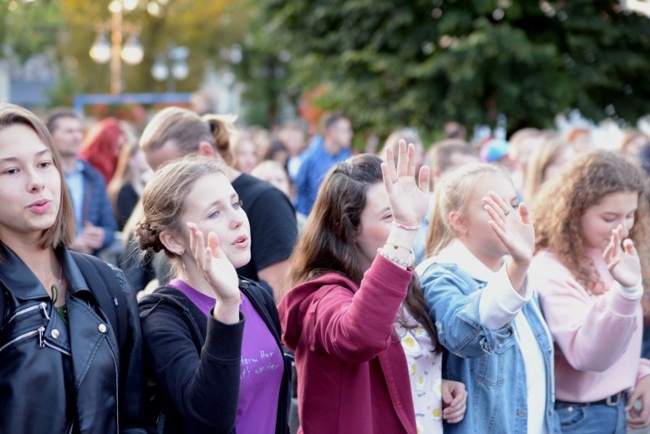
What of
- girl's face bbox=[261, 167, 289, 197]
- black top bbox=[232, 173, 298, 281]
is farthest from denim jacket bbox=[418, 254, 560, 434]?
girl's face bbox=[261, 167, 289, 197]

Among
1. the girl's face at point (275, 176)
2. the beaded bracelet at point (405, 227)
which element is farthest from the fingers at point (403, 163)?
the girl's face at point (275, 176)

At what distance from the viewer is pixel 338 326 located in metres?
2.96

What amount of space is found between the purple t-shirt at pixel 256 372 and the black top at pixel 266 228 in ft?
3.86

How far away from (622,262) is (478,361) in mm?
742

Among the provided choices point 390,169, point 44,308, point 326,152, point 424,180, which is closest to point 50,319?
point 44,308

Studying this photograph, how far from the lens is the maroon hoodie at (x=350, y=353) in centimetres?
286

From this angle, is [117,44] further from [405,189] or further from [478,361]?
[405,189]

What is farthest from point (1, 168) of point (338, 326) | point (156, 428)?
point (338, 326)

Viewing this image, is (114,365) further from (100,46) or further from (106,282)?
(100,46)

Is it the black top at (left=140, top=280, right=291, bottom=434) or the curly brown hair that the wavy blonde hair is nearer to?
the curly brown hair

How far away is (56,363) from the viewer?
256cm

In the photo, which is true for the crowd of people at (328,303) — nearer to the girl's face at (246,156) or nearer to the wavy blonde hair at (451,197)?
the wavy blonde hair at (451,197)

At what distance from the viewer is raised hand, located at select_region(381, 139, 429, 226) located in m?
2.94

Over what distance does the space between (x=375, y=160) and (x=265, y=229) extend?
1084mm
